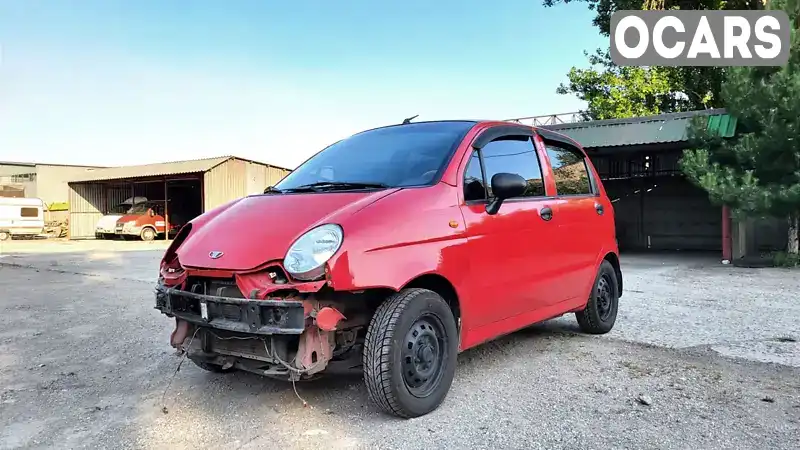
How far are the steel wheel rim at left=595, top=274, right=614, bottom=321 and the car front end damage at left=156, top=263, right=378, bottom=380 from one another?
2899mm

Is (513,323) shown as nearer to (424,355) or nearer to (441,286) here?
(441,286)

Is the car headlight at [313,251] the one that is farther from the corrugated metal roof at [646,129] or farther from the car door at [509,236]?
the corrugated metal roof at [646,129]

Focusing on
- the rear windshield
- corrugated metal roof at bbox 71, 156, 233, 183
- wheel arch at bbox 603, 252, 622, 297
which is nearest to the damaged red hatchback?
wheel arch at bbox 603, 252, 622, 297

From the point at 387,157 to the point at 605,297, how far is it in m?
2.79

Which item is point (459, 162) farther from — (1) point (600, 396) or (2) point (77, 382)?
(2) point (77, 382)

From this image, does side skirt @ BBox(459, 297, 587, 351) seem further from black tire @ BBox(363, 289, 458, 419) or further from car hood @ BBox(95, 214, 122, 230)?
car hood @ BBox(95, 214, 122, 230)

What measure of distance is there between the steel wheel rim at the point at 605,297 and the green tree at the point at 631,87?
23058 millimetres

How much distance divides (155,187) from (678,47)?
1019 inches

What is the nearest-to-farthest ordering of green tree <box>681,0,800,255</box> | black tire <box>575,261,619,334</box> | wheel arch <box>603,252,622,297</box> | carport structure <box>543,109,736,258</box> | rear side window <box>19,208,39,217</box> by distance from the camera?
black tire <box>575,261,619,334</box> < wheel arch <box>603,252,622,297</box> < green tree <box>681,0,800,255</box> < carport structure <box>543,109,736,258</box> < rear side window <box>19,208,39,217</box>

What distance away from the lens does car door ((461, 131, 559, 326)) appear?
3.71 metres

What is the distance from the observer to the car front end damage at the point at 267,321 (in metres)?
2.91

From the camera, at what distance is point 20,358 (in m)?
4.89

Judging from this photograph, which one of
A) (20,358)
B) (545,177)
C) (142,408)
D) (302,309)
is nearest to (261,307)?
(302,309)

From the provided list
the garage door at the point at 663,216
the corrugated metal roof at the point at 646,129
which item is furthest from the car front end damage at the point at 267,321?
the garage door at the point at 663,216
